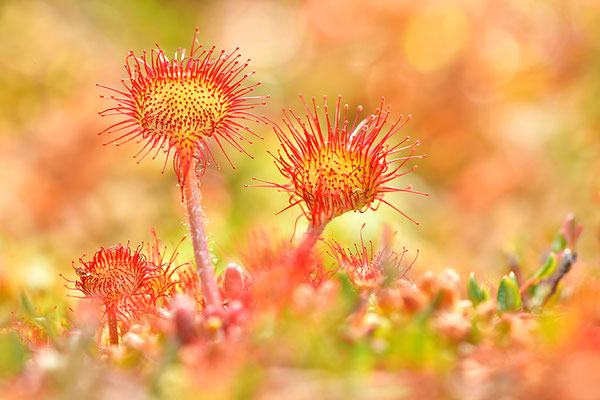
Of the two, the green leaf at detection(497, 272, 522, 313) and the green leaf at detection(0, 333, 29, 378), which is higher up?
the green leaf at detection(497, 272, 522, 313)

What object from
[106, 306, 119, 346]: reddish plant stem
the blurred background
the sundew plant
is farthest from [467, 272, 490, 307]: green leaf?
the blurred background

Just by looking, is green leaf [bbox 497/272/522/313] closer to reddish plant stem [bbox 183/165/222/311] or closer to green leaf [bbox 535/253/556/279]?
green leaf [bbox 535/253/556/279]

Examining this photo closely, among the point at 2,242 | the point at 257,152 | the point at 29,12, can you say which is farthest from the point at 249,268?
the point at 29,12

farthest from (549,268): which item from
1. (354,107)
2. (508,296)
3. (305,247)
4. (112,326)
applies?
(354,107)

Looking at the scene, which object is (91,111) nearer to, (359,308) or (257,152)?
(257,152)

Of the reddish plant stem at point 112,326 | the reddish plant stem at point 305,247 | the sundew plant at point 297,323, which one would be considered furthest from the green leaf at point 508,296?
the reddish plant stem at point 112,326

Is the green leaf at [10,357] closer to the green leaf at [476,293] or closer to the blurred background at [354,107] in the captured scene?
the green leaf at [476,293]
